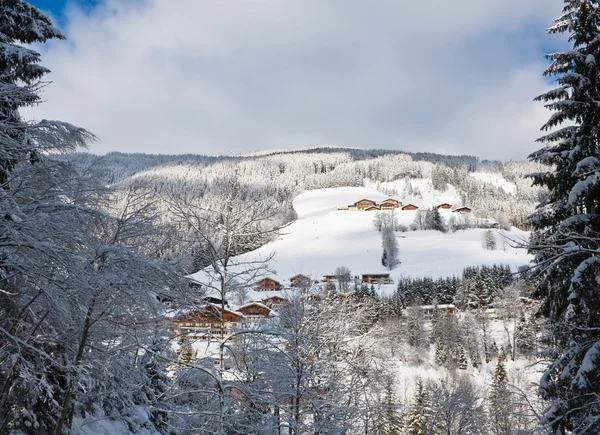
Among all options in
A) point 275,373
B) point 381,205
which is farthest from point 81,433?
point 381,205

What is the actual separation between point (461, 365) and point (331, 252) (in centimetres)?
5044

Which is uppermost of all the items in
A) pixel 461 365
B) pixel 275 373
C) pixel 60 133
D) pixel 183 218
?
pixel 60 133

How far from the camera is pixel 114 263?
19.1ft

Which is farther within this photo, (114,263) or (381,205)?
(381,205)

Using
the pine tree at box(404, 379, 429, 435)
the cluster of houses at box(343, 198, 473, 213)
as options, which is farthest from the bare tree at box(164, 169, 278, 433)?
the cluster of houses at box(343, 198, 473, 213)

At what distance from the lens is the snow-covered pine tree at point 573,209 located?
25.7 ft

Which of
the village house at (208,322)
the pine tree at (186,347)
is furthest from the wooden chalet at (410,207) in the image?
the village house at (208,322)

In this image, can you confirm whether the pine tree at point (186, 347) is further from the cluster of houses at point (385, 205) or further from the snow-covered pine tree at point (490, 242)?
the cluster of houses at point (385, 205)

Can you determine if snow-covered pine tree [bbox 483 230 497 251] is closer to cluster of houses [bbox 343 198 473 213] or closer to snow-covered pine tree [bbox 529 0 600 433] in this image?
cluster of houses [bbox 343 198 473 213]

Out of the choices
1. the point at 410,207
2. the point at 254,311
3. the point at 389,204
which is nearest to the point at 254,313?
the point at 254,311

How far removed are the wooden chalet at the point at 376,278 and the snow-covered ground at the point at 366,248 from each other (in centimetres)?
175

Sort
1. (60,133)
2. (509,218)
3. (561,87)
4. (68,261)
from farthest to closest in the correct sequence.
Result: (509,218) < (561,87) < (60,133) < (68,261)

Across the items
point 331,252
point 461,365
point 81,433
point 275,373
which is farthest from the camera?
point 331,252

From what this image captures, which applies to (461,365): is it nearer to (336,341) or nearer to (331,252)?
(336,341)
